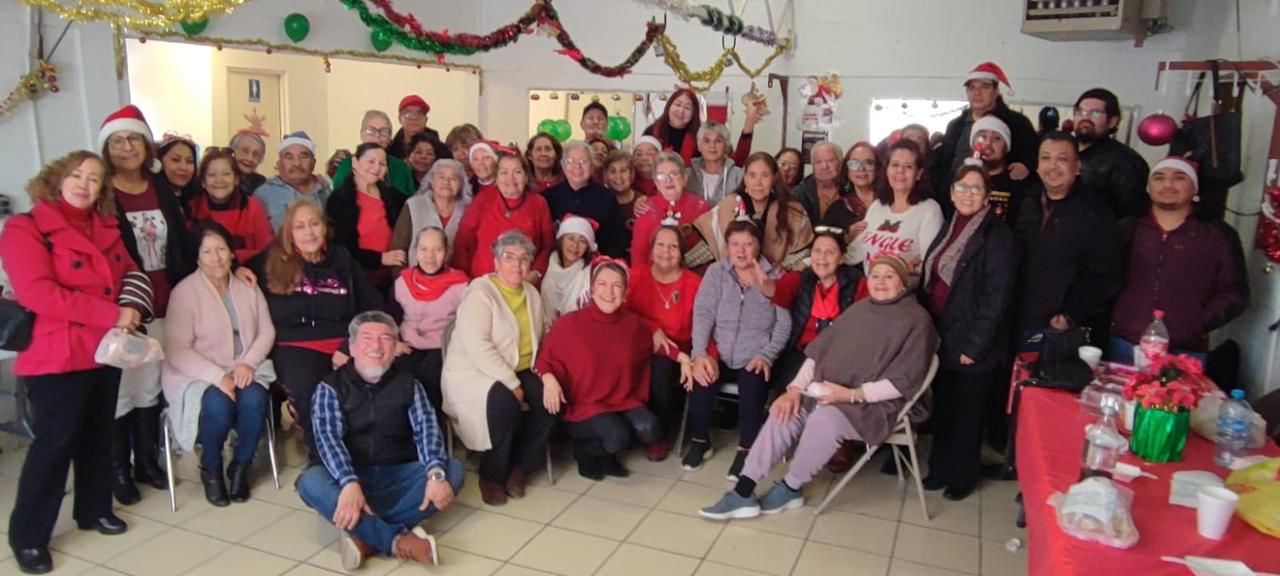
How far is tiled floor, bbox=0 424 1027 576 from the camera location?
9.90ft

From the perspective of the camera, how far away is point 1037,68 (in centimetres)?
584

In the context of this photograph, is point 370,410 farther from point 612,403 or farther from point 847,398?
point 847,398

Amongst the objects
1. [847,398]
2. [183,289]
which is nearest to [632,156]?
[847,398]

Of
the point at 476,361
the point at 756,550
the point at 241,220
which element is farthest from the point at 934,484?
the point at 241,220

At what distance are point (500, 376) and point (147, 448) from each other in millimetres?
1470

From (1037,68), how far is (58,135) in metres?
5.87

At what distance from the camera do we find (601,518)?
11.3ft

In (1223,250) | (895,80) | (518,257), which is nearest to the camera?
(1223,250)

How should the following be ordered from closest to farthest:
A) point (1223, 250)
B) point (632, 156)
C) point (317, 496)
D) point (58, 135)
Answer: point (317, 496)
point (1223, 250)
point (58, 135)
point (632, 156)

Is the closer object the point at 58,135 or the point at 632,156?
the point at 58,135

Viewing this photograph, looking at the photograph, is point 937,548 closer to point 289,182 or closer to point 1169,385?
point 1169,385

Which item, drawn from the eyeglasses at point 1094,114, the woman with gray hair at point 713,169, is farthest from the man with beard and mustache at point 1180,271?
the woman with gray hair at point 713,169

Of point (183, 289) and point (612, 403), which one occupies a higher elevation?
point (183, 289)

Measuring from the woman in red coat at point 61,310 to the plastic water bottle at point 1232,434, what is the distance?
11.0ft
